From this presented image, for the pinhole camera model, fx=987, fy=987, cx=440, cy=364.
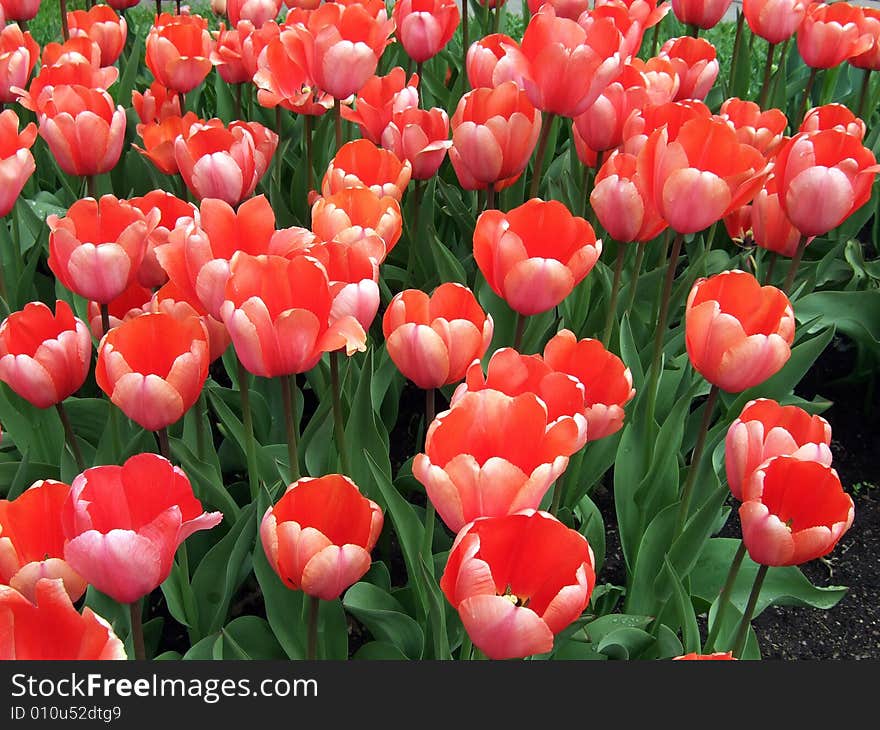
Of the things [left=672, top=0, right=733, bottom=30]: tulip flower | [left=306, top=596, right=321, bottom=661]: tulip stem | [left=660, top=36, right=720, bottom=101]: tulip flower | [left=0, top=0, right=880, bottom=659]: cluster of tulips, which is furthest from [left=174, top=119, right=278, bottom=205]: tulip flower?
[left=672, top=0, right=733, bottom=30]: tulip flower

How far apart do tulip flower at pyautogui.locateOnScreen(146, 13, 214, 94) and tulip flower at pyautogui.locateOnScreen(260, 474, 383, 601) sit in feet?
4.74

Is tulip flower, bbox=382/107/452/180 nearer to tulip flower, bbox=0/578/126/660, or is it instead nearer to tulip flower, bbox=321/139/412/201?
tulip flower, bbox=321/139/412/201

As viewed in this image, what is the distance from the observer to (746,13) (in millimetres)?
2406

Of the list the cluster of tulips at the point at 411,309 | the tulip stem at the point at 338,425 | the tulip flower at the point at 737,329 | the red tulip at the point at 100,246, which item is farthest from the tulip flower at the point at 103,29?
the tulip flower at the point at 737,329

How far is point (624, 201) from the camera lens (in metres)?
1.54

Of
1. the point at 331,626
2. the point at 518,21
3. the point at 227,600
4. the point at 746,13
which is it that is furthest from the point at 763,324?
the point at 518,21

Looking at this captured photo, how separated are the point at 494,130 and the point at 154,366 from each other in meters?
0.74

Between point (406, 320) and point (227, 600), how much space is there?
49cm

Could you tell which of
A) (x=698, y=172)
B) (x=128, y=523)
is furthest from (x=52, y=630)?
(x=698, y=172)

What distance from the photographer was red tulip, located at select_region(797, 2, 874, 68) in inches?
89.4

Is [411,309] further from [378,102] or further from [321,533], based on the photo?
[378,102]

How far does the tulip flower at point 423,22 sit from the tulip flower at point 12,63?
2.64 ft

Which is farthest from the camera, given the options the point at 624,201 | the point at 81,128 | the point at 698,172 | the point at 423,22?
the point at 423,22

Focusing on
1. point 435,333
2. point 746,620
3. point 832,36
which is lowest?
point 746,620
